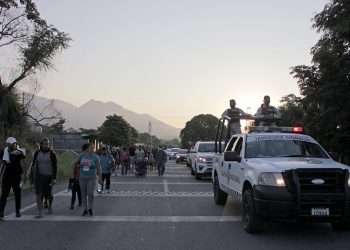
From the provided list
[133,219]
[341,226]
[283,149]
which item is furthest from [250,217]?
[133,219]

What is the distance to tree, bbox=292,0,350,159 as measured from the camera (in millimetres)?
20547

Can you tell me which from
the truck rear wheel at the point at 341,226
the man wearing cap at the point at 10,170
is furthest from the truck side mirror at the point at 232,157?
the man wearing cap at the point at 10,170

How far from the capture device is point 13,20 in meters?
26.2

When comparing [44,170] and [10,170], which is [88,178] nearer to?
[44,170]

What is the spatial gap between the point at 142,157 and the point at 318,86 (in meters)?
10.3

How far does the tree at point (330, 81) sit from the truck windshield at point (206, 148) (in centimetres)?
482

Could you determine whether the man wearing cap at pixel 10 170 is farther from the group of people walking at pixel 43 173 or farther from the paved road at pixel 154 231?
the paved road at pixel 154 231

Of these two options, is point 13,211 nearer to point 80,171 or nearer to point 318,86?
point 80,171

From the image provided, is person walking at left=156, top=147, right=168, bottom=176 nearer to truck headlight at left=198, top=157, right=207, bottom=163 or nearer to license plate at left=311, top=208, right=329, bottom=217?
truck headlight at left=198, top=157, right=207, bottom=163

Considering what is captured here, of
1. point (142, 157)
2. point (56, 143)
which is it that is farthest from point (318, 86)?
point (56, 143)

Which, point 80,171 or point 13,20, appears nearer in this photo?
point 80,171

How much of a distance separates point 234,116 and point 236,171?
193 inches

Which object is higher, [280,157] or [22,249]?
[280,157]

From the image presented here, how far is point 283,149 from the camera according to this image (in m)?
10.6
